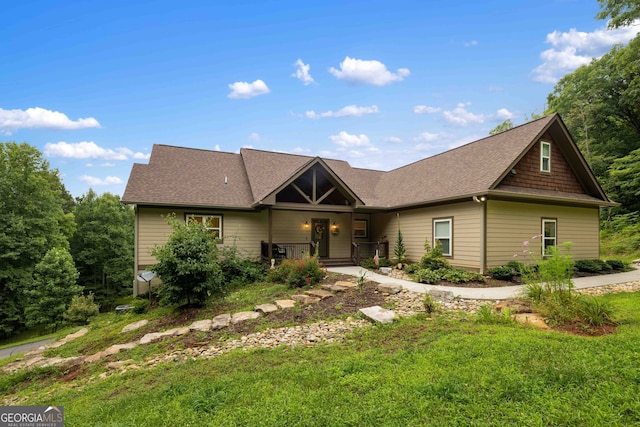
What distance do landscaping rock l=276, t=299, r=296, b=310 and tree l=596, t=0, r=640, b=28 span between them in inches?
948

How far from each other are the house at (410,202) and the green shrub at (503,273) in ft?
1.07

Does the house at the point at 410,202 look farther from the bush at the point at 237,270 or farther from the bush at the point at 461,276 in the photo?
the bush at the point at 237,270

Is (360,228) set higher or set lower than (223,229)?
lower

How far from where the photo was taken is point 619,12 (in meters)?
17.0

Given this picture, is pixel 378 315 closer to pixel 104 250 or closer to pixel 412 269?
pixel 412 269

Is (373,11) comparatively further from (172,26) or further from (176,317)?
(176,317)

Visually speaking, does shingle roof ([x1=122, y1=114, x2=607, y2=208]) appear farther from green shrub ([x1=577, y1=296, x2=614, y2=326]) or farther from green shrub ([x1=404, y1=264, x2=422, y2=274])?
green shrub ([x1=577, y1=296, x2=614, y2=326])

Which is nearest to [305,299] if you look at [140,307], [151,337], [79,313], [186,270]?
[186,270]

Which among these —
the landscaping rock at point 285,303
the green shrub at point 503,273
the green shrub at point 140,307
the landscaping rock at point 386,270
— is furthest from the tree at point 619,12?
the green shrub at point 140,307

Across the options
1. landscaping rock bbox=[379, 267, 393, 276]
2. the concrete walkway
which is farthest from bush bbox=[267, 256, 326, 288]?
landscaping rock bbox=[379, 267, 393, 276]

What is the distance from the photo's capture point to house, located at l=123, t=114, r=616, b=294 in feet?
34.2

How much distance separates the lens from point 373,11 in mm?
11711

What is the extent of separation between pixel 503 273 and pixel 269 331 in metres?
7.87

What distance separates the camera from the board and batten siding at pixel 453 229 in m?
10.1
